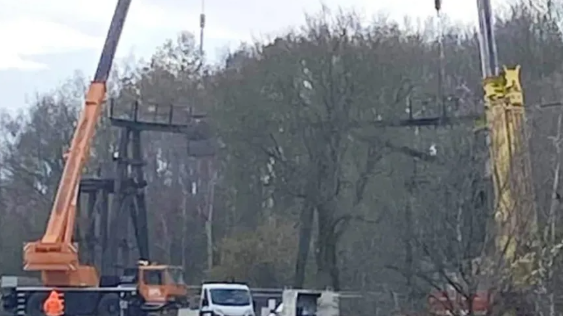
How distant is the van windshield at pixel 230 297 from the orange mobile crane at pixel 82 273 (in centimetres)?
252

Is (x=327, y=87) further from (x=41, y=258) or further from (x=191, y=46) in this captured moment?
(x=191, y=46)

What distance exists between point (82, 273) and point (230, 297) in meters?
4.34

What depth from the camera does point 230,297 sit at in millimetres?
42469

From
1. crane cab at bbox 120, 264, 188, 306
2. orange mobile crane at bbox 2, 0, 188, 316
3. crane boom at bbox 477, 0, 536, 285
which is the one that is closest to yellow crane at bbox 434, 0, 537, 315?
crane boom at bbox 477, 0, 536, 285

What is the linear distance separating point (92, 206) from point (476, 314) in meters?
33.4

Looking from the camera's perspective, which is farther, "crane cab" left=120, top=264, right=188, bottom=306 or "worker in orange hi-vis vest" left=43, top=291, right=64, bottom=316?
"crane cab" left=120, top=264, right=188, bottom=306

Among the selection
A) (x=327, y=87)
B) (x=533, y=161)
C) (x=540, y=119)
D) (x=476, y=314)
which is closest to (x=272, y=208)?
(x=327, y=87)

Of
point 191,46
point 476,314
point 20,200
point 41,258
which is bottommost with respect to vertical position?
point 476,314

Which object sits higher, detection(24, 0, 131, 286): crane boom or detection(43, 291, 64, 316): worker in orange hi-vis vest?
detection(24, 0, 131, 286): crane boom

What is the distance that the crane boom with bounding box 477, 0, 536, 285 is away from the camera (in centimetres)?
2005

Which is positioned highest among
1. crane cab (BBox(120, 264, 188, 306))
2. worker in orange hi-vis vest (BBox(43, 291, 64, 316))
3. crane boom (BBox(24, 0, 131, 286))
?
crane boom (BBox(24, 0, 131, 286))

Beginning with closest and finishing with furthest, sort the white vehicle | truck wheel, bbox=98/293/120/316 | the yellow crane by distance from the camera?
the yellow crane → the white vehicle → truck wheel, bbox=98/293/120/316

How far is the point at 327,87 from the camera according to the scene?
45.3 metres

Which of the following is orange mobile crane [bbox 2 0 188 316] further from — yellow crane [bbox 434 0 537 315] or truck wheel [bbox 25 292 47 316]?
yellow crane [bbox 434 0 537 315]
